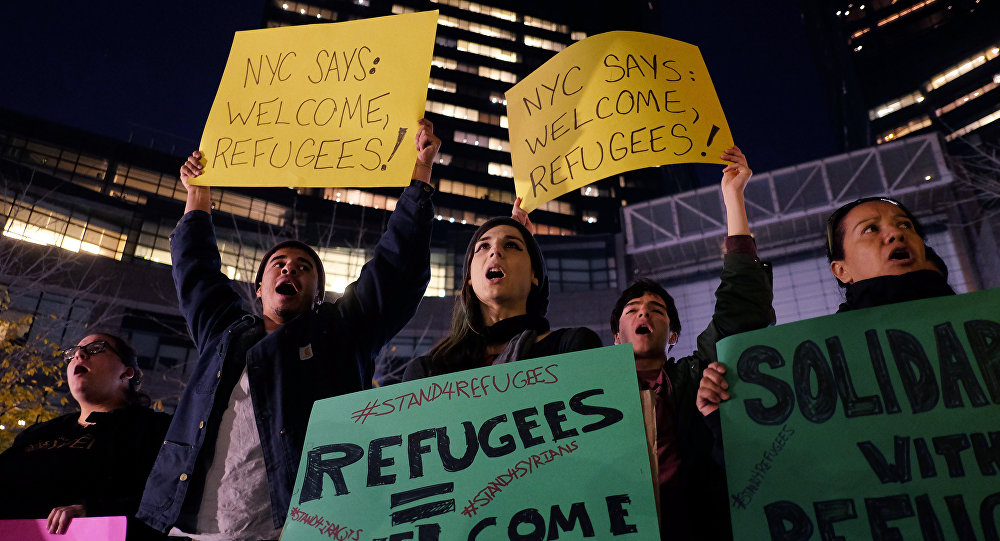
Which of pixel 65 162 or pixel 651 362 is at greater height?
pixel 65 162

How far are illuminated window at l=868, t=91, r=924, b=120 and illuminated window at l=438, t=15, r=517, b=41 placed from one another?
47.6 m

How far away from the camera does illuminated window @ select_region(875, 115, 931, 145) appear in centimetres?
7638

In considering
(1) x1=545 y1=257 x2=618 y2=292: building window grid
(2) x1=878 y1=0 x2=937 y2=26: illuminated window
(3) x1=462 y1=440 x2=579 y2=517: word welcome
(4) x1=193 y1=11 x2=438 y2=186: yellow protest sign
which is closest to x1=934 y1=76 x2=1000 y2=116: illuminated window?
(2) x1=878 y1=0 x2=937 y2=26: illuminated window

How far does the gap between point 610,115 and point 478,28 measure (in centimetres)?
8252

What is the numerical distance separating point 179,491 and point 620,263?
106 ft

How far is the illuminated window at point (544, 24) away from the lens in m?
85.6

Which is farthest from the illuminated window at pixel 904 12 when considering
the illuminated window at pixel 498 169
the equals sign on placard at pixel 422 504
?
the equals sign on placard at pixel 422 504

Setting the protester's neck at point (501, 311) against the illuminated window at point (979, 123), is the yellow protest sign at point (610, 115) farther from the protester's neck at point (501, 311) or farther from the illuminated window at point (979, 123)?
the illuminated window at point (979, 123)

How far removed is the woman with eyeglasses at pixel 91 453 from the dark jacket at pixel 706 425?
89.4 inches

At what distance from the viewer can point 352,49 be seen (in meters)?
3.64

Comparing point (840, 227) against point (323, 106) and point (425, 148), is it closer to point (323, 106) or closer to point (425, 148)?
point (425, 148)

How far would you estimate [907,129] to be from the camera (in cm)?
7850

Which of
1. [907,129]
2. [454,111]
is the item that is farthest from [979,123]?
[454,111]

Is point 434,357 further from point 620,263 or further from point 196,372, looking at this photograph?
point 620,263
